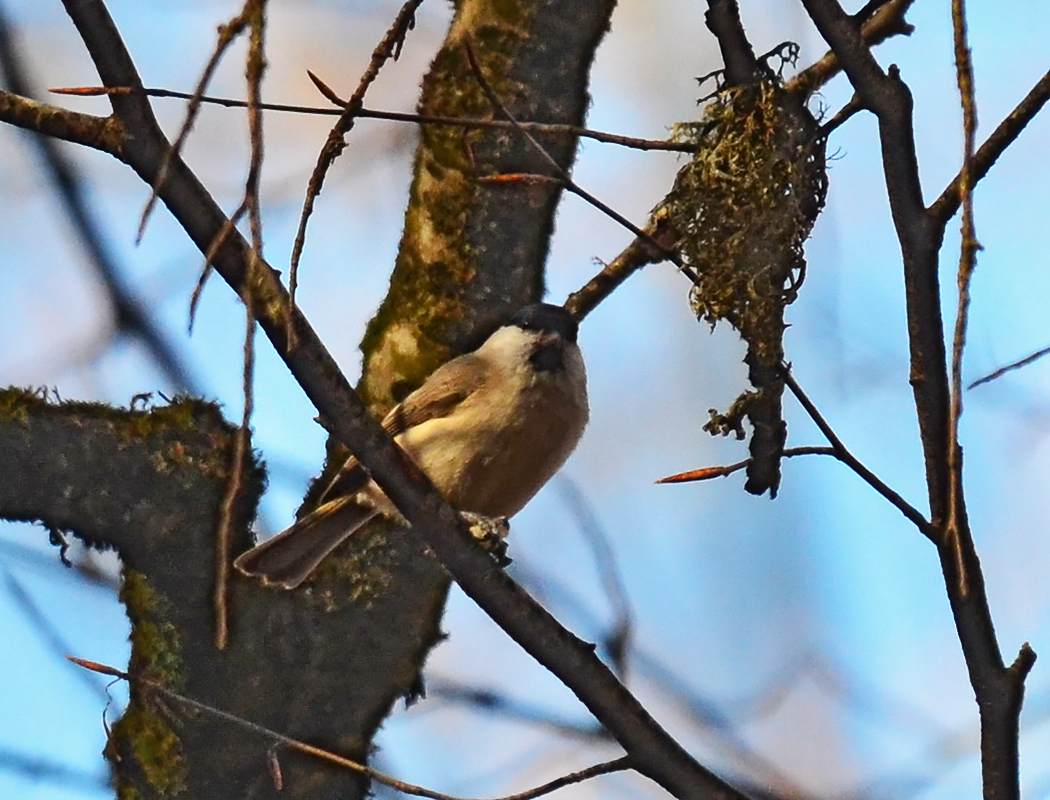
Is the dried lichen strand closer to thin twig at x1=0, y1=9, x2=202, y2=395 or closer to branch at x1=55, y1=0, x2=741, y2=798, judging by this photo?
branch at x1=55, y1=0, x2=741, y2=798

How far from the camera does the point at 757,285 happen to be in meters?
2.38

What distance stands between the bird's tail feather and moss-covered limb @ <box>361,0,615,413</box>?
0.28 m

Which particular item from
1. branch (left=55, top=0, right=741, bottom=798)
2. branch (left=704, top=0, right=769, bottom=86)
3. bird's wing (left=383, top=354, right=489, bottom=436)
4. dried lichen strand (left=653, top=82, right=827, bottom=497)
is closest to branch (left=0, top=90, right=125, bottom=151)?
branch (left=55, top=0, right=741, bottom=798)

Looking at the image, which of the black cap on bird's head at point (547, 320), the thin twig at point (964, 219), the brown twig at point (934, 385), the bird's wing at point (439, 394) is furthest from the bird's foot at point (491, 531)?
the thin twig at point (964, 219)

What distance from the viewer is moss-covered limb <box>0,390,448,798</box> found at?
8.91 ft

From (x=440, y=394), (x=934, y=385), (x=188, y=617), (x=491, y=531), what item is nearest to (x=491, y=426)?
(x=440, y=394)

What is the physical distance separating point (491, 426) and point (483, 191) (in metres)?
0.60

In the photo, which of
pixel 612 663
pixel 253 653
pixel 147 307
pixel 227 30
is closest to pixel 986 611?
pixel 612 663

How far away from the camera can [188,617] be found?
283 centimetres

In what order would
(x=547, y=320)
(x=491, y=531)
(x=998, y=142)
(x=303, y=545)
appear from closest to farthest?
1. (x=998, y=142)
2. (x=491, y=531)
3. (x=303, y=545)
4. (x=547, y=320)

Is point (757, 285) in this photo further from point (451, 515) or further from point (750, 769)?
point (750, 769)

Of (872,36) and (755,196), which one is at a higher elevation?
(872,36)

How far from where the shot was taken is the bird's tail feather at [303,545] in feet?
9.81

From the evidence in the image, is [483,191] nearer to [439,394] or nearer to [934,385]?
[439,394]
